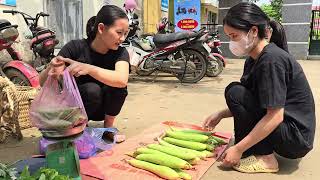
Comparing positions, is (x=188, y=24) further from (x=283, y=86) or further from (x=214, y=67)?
(x=283, y=86)

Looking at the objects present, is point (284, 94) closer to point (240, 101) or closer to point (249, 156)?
point (240, 101)

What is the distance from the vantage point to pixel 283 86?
8.54 ft

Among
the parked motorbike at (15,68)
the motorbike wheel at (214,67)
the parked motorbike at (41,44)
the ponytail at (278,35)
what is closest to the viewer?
the ponytail at (278,35)

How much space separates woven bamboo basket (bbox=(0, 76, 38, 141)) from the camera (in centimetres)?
336

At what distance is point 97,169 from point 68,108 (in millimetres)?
604

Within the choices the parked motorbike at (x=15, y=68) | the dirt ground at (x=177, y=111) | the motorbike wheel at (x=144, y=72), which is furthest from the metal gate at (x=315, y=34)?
the parked motorbike at (x=15, y=68)

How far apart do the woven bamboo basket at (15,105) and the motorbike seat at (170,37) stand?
3.57 meters

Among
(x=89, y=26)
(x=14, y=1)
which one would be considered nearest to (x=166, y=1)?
(x=14, y=1)

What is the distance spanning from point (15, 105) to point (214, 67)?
5174mm

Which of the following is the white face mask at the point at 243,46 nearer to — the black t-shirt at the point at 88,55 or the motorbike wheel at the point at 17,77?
the black t-shirt at the point at 88,55

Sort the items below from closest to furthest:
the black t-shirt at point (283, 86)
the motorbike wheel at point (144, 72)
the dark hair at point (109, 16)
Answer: the black t-shirt at point (283, 86)
the dark hair at point (109, 16)
the motorbike wheel at point (144, 72)

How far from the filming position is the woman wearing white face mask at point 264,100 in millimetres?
2613

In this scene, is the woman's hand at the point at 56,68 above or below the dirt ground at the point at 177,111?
above

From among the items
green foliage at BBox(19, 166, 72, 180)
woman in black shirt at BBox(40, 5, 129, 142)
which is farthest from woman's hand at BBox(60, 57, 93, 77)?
green foliage at BBox(19, 166, 72, 180)
